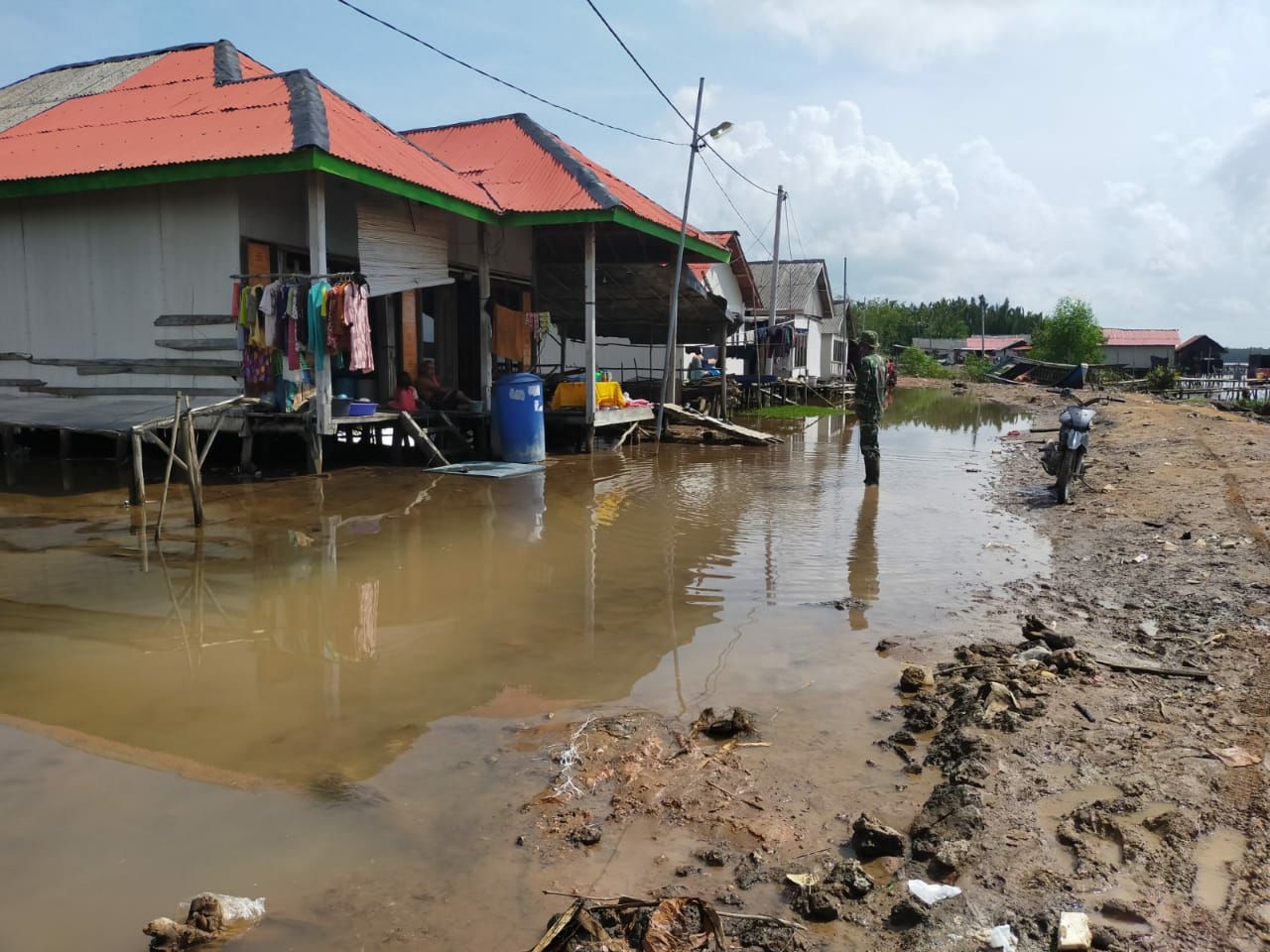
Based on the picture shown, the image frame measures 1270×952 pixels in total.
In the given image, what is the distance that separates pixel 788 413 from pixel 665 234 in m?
12.3

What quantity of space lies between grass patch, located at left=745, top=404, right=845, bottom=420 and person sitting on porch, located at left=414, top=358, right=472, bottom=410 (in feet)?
40.7

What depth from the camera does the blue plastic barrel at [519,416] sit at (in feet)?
44.5

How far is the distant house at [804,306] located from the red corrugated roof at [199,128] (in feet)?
68.3

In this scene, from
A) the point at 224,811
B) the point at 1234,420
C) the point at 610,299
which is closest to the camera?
the point at 224,811

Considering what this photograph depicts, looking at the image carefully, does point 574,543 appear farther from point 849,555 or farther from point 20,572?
point 20,572

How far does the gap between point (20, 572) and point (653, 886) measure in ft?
20.2

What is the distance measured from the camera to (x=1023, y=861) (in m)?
3.03

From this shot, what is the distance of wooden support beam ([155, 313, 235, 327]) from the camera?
464 inches

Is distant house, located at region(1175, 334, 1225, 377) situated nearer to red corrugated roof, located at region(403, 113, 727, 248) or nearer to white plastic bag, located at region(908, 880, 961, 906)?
red corrugated roof, located at region(403, 113, 727, 248)

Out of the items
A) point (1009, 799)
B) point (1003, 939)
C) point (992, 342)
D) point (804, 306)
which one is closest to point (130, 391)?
point (1009, 799)

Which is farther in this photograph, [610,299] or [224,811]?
[610,299]

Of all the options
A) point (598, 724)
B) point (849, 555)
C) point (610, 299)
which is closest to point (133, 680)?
point (598, 724)

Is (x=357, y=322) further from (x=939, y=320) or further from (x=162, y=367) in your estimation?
(x=939, y=320)

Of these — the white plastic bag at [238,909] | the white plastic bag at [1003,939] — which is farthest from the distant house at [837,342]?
the white plastic bag at [238,909]
